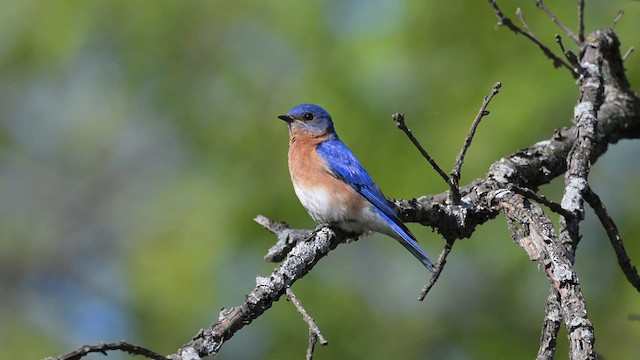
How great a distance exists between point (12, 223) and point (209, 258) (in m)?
3.84

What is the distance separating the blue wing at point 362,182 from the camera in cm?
501

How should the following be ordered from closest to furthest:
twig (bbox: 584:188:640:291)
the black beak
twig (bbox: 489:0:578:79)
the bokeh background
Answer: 1. twig (bbox: 584:188:640:291)
2. twig (bbox: 489:0:578:79)
3. the bokeh background
4. the black beak

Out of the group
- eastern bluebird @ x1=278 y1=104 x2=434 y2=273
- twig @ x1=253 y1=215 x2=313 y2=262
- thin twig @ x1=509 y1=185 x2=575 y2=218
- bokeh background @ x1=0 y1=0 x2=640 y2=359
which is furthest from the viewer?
bokeh background @ x1=0 y1=0 x2=640 y2=359

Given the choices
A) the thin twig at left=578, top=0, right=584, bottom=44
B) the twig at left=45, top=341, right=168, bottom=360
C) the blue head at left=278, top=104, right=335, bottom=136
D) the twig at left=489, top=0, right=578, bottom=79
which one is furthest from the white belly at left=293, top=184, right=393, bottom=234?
the twig at left=45, top=341, right=168, bottom=360

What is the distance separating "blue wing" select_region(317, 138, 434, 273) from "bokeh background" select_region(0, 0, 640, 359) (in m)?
0.36

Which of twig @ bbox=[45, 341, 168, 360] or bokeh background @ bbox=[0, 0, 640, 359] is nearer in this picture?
twig @ bbox=[45, 341, 168, 360]

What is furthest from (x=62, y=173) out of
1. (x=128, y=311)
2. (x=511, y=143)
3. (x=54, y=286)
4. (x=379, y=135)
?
(x=511, y=143)

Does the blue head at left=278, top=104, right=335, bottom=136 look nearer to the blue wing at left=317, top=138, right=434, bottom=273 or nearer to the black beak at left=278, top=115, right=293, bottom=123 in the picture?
the black beak at left=278, top=115, right=293, bottom=123

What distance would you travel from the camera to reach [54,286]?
8.70 metres

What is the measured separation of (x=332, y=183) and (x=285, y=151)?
126 centimetres

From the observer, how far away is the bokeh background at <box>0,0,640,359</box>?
5934 mm

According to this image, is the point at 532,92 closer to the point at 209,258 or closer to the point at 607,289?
the point at 607,289

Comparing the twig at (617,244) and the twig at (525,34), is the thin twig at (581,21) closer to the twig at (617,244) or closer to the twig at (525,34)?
the twig at (525,34)

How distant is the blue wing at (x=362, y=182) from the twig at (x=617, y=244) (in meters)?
1.06
